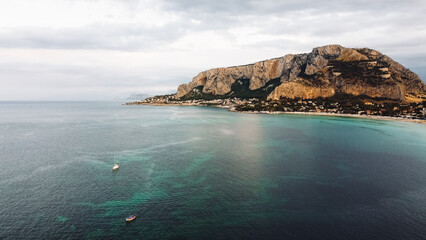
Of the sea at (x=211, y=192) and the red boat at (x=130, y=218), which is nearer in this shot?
the sea at (x=211, y=192)

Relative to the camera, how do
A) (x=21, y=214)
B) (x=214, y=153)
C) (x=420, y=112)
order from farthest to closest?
(x=420, y=112), (x=214, y=153), (x=21, y=214)

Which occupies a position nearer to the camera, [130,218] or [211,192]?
[130,218]

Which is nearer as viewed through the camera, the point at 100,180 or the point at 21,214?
the point at 21,214

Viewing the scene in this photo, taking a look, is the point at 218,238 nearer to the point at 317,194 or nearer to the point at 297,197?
the point at 297,197

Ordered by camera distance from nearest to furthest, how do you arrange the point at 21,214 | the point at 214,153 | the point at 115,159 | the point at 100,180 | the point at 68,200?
the point at 21,214 < the point at 68,200 < the point at 100,180 < the point at 115,159 < the point at 214,153

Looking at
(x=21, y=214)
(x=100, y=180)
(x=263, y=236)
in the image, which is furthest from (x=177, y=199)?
(x=21, y=214)

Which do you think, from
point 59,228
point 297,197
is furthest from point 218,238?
point 59,228

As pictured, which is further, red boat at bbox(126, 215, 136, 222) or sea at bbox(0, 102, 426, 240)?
red boat at bbox(126, 215, 136, 222)

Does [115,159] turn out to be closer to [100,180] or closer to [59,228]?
[100,180]

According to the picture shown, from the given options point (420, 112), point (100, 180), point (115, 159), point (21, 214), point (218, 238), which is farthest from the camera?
point (420, 112)
